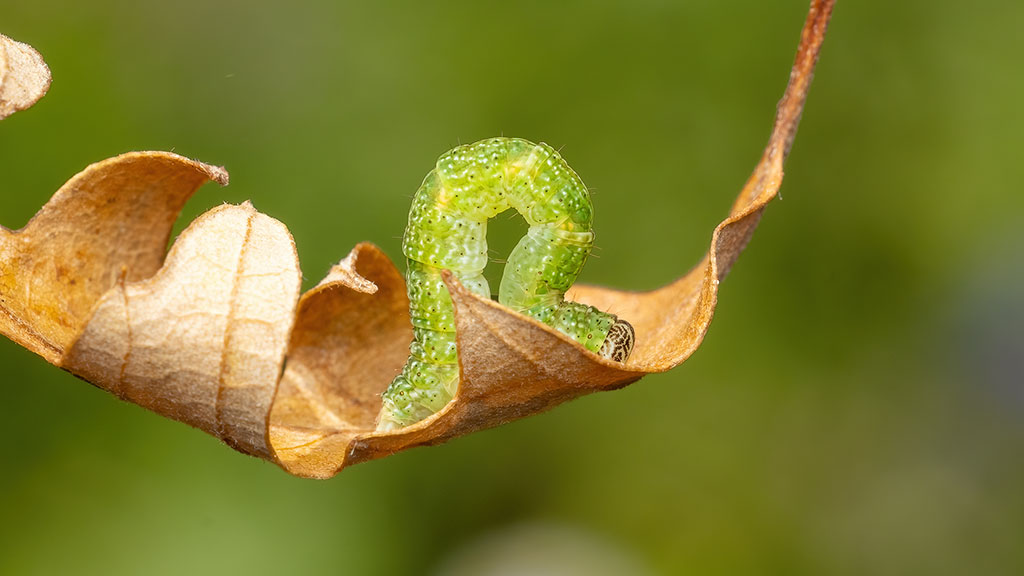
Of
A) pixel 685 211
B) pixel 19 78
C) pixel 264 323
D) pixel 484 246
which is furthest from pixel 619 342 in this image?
pixel 685 211

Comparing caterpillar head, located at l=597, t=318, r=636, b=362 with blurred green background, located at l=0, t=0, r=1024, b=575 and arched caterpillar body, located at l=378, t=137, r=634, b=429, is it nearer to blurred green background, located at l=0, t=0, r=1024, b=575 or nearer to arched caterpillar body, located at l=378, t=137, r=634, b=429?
arched caterpillar body, located at l=378, t=137, r=634, b=429

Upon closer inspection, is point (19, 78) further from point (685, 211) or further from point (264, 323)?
point (685, 211)

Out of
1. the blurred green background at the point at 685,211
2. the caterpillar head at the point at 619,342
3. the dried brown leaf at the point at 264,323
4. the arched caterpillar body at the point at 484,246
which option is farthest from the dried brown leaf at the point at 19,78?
the blurred green background at the point at 685,211

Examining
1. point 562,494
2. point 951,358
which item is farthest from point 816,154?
point 562,494

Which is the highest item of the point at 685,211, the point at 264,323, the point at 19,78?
the point at 685,211

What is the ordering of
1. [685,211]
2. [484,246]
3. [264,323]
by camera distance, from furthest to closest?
[685,211]
[484,246]
[264,323]

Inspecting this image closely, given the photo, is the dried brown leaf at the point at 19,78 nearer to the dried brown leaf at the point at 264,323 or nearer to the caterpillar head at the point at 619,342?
the dried brown leaf at the point at 264,323

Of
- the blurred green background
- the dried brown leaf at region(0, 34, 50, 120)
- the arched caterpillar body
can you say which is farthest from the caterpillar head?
the blurred green background
